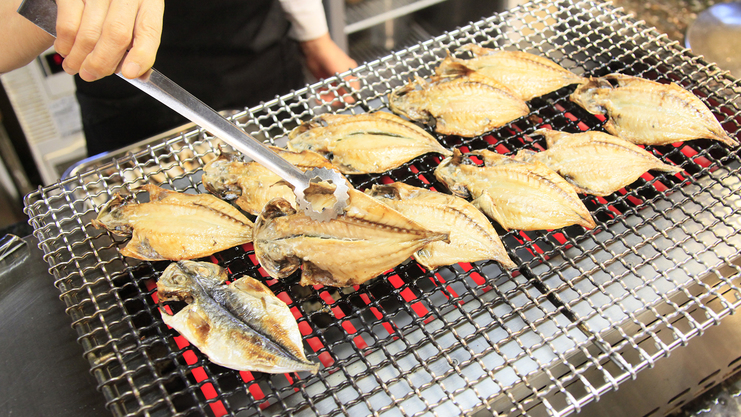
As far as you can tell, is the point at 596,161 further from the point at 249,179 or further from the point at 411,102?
the point at 249,179

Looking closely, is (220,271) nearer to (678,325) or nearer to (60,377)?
(60,377)

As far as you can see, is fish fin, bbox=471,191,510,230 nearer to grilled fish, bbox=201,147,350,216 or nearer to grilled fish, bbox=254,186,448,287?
grilled fish, bbox=254,186,448,287

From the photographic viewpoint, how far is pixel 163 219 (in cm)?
226

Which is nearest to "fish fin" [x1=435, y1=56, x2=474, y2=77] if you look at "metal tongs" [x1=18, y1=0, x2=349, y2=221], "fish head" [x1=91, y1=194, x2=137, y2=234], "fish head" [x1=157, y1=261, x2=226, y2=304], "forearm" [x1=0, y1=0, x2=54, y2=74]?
"metal tongs" [x1=18, y1=0, x2=349, y2=221]

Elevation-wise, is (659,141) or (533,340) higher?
(659,141)

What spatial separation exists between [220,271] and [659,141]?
7.90 feet

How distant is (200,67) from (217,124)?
2143 mm

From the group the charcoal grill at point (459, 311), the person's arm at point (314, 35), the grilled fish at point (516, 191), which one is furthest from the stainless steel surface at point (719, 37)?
the person's arm at point (314, 35)

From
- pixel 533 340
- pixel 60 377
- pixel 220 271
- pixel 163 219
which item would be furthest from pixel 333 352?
pixel 60 377

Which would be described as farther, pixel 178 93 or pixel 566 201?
pixel 566 201

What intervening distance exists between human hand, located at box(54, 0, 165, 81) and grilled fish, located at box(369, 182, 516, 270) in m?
1.15

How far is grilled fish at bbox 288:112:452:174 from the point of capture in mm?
2619

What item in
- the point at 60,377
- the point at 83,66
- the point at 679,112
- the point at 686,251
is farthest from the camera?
the point at 679,112

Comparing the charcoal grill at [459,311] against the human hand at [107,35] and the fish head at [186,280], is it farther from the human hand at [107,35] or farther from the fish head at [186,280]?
the human hand at [107,35]
